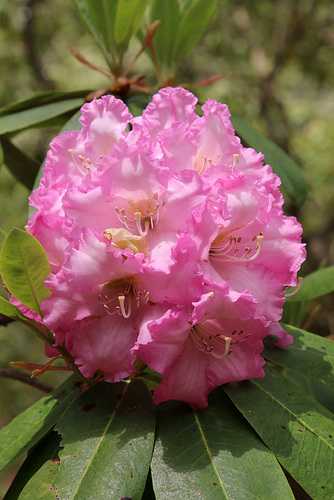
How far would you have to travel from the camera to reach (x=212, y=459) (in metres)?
0.63

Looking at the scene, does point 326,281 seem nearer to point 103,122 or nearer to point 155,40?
point 103,122

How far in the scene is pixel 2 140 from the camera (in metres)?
1.21

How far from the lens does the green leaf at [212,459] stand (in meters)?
0.60

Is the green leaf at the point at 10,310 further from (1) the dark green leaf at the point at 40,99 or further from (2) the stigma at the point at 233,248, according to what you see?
(1) the dark green leaf at the point at 40,99

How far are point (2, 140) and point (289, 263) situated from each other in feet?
2.66

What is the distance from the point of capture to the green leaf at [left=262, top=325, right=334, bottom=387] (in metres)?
0.76

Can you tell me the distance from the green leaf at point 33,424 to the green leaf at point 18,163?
23.5 inches

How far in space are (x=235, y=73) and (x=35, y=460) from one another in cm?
458

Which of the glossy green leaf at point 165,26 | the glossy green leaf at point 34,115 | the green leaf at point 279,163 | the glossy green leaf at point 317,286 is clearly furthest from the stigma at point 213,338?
the glossy green leaf at point 165,26

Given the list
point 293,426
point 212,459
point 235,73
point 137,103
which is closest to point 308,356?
point 293,426

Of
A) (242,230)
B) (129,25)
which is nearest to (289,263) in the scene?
(242,230)

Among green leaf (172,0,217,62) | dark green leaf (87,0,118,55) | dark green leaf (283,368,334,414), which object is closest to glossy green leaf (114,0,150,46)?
dark green leaf (87,0,118,55)

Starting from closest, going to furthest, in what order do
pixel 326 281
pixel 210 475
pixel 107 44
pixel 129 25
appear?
pixel 210 475, pixel 326 281, pixel 129 25, pixel 107 44

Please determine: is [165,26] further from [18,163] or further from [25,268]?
[25,268]
